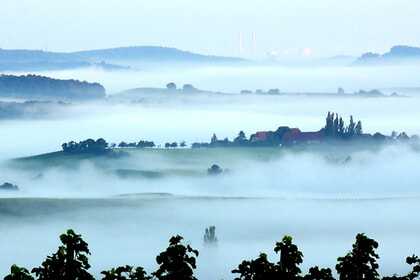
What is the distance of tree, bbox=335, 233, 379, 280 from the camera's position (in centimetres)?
8115

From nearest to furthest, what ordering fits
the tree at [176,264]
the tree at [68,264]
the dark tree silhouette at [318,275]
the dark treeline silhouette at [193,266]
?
the tree at [68,264] → the dark treeline silhouette at [193,266] → the tree at [176,264] → the dark tree silhouette at [318,275]

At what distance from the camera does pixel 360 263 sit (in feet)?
269

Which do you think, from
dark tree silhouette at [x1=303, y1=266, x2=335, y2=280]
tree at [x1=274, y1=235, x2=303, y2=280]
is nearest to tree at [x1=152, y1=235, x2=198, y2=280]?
tree at [x1=274, y1=235, x2=303, y2=280]

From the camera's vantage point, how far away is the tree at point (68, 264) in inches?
3088

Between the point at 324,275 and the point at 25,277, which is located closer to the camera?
the point at 25,277

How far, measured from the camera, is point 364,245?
81312 mm

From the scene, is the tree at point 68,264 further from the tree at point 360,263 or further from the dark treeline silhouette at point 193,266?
the tree at point 360,263

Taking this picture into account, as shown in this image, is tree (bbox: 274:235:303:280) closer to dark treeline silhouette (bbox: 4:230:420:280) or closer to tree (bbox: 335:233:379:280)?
dark treeline silhouette (bbox: 4:230:420:280)

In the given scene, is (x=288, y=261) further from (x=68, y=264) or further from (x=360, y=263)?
(x=68, y=264)

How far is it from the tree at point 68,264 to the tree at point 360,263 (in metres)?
14.1

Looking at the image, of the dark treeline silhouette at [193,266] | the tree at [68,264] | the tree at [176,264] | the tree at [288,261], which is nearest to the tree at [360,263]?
the dark treeline silhouette at [193,266]

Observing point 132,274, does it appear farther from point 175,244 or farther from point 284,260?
point 284,260

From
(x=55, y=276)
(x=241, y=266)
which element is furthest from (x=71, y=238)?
(x=241, y=266)

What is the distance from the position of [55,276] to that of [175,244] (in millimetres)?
6918
